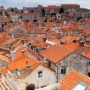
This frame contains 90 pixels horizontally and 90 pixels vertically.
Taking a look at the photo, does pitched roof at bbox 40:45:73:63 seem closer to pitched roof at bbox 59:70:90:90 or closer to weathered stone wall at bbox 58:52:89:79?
weathered stone wall at bbox 58:52:89:79

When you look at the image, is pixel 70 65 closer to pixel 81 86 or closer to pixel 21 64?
pixel 21 64

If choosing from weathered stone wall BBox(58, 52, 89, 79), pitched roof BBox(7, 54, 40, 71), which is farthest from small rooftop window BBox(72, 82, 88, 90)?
weathered stone wall BBox(58, 52, 89, 79)

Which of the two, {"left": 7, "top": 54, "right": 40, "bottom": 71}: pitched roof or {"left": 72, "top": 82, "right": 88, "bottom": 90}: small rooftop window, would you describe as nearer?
{"left": 72, "top": 82, "right": 88, "bottom": 90}: small rooftop window

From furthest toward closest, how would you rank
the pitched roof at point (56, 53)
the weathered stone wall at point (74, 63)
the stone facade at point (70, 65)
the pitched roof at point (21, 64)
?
1. the pitched roof at point (56, 53)
2. the weathered stone wall at point (74, 63)
3. the stone facade at point (70, 65)
4. the pitched roof at point (21, 64)

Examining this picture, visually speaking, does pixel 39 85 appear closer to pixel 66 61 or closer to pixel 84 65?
pixel 66 61

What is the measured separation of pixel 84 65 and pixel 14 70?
25.0ft

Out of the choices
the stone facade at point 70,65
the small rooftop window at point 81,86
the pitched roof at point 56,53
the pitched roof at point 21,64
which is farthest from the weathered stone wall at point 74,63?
the small rooftop window at point 81,86

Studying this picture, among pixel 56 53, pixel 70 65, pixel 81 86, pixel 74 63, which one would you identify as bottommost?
pixel 70 65

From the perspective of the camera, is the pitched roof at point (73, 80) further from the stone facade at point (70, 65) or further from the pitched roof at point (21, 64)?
the stone facade at point (70, 65)

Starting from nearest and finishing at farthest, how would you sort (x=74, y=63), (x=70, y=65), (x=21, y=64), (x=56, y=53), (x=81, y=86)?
1. (x=81, y=86)
2. (x=21, y=64)
3. (x=70, y=65)
4. (x=74, y=63)
5. (x=56, y=53)

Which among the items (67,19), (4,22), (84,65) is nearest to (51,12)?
(67,19)

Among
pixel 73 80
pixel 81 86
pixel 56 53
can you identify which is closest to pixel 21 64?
pixel 56 53

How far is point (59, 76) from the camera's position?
23.0 m

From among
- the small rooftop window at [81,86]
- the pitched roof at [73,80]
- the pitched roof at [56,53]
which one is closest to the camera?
the small rooftop window at [81,86]
